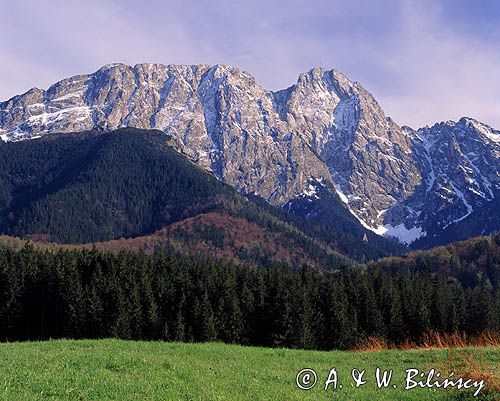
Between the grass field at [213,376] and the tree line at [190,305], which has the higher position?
the tree line at [190,305]

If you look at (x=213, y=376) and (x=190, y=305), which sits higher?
(x=190, y=305)

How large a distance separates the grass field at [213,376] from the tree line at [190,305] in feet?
173

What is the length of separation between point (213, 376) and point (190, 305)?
66.9 metres

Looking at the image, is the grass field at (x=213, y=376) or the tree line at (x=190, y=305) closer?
the grass field at (x=213, y=376)

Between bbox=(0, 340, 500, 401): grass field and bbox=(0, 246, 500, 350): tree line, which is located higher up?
bbox=(0, 246, 500, 350): tree line

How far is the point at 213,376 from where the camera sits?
24.6 meters

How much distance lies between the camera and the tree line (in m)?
85.4

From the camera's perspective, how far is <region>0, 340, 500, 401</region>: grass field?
19422 millimetres

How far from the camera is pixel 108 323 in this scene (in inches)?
3319

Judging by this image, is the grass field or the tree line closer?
the grass field

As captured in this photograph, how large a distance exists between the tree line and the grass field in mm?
52741

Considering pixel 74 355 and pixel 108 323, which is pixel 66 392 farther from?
pixel 108 323

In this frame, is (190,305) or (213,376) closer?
(213,376)

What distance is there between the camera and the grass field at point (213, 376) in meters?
19.4
